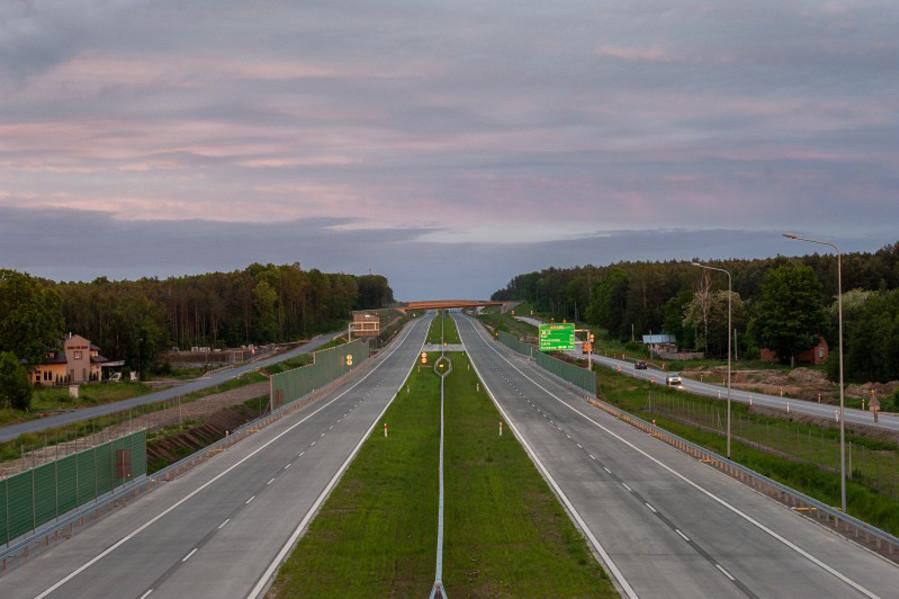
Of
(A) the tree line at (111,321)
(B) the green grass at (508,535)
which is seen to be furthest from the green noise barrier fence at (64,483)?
(A) the tree line at (111,321)

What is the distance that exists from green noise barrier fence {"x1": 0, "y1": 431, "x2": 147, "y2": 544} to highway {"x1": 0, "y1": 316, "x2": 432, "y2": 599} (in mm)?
1241

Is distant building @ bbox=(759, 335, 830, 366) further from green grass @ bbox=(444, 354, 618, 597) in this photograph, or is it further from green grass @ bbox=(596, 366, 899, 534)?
green grass @ bbox=(444, 354, 618, 597)

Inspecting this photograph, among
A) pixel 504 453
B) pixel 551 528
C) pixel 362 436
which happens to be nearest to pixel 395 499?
pixel 551 528

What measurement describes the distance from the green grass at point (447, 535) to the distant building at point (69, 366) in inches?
2466

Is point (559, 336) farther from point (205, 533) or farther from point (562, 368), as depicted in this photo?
point (205, 533)

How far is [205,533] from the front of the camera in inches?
1297

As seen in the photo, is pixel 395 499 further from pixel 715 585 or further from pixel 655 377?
pixel 655 377

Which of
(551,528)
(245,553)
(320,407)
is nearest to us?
(245,553)

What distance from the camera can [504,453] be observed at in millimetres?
54438

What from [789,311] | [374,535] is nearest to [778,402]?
[789,311]

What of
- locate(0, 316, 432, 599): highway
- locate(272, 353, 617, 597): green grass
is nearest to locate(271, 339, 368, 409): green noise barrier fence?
locate(0, 316, 432, 599): highway

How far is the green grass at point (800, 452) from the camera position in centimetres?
3697

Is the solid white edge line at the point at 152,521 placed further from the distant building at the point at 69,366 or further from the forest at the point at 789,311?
the forest at the point at 789,311

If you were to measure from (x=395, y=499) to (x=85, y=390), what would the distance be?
6187cm
